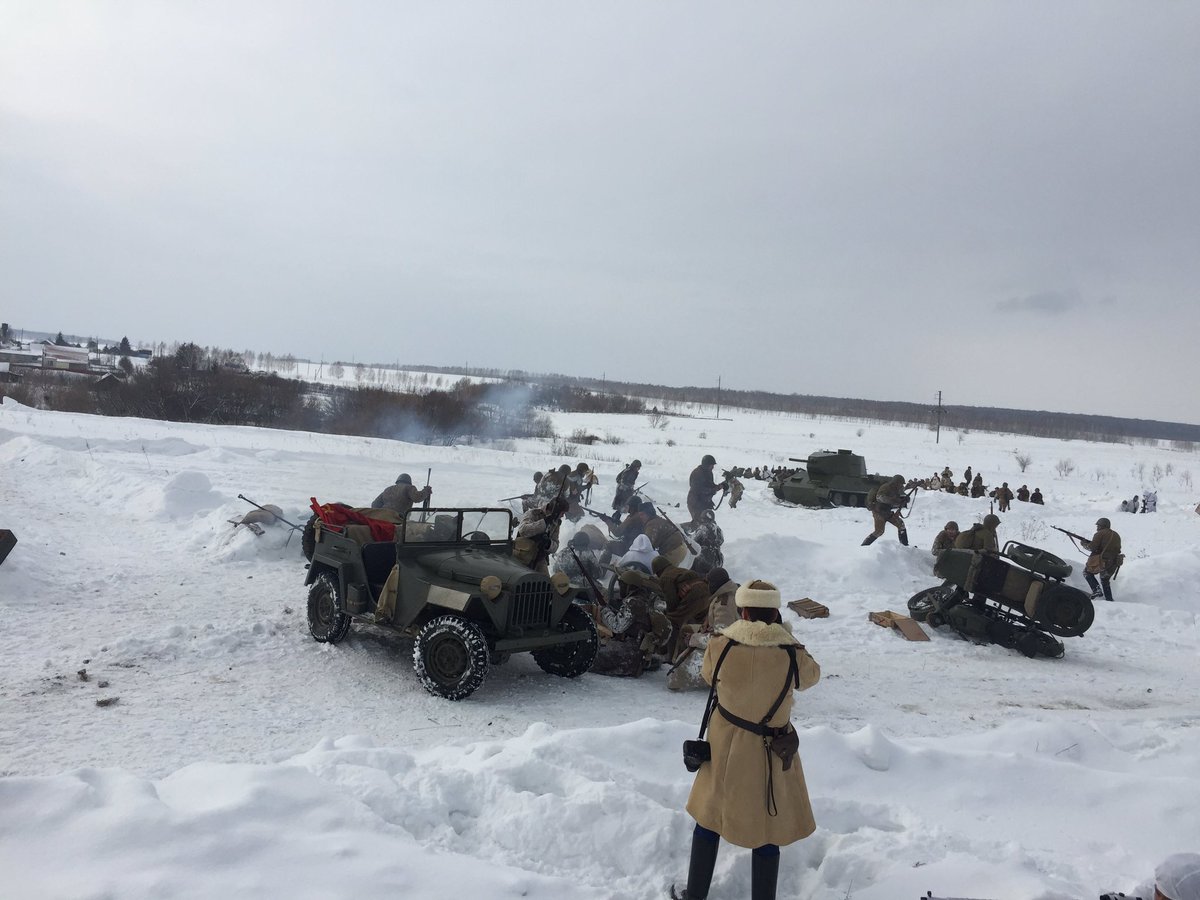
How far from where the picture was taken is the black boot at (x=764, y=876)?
12.6 feet

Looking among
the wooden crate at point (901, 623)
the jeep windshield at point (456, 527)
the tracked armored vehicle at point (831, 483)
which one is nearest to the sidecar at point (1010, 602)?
the wooden crate at point (901, 623)

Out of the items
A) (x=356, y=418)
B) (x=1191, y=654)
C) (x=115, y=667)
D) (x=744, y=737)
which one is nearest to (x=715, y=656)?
(x=744, y=737)

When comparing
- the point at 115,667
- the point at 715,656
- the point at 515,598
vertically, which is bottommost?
the point at 115,667

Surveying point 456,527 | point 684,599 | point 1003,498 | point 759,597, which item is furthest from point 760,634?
point 1003,498

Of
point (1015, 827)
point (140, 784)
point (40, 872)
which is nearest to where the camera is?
point (40, 872)

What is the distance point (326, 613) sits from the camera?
8547 mm

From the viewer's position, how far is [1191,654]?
10.3 metres

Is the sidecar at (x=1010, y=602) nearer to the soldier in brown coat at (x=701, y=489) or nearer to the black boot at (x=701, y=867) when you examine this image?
the soldier in brown coat at (x=701, y=489)

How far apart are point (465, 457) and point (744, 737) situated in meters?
22.8

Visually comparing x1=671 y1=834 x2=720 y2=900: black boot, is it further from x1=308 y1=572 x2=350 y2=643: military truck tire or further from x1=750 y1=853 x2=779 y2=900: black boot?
x1=308 y1=572 x2=350 y2=643: military truck tire

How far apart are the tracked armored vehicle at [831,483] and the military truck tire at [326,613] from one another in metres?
16.4

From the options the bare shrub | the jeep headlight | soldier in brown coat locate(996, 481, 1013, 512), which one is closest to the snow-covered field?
the jeep headlight

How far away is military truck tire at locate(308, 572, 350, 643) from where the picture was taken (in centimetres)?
834

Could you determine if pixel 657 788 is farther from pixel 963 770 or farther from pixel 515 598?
pixel 515 598
